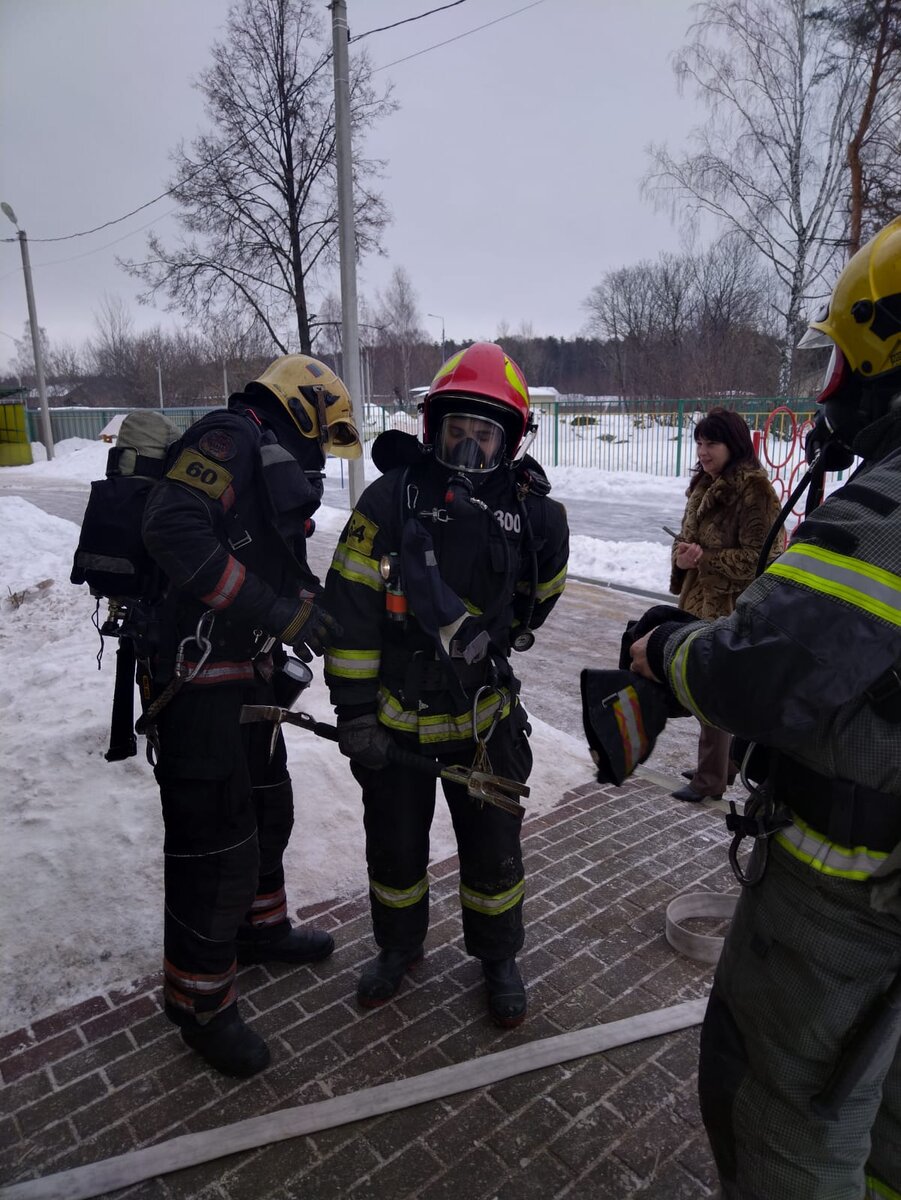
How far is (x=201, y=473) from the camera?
2.50 m

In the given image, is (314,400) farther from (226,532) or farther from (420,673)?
(420,673)

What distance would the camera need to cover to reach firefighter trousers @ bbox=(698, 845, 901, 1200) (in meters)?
1.51

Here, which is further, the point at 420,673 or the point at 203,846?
the point at 420,673

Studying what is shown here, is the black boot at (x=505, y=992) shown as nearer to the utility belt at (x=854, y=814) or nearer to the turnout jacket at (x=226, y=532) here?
the turnout jacket at (x=226, y=532)

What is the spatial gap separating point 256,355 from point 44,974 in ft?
95.9

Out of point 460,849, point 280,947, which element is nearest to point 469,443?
point 460,849

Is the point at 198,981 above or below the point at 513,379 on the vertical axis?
below

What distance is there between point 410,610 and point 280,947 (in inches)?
58.7

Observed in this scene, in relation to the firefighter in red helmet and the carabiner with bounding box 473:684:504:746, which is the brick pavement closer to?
the firefighter in red helmet

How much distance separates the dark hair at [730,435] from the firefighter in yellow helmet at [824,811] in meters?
2.47

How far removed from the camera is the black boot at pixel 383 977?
9.13 feet

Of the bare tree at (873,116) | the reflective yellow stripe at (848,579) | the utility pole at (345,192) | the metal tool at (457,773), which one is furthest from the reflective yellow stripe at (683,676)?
the bare tree at (873,116)

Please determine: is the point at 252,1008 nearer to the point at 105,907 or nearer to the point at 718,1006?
the point at 105,907

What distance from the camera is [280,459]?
259 cm
